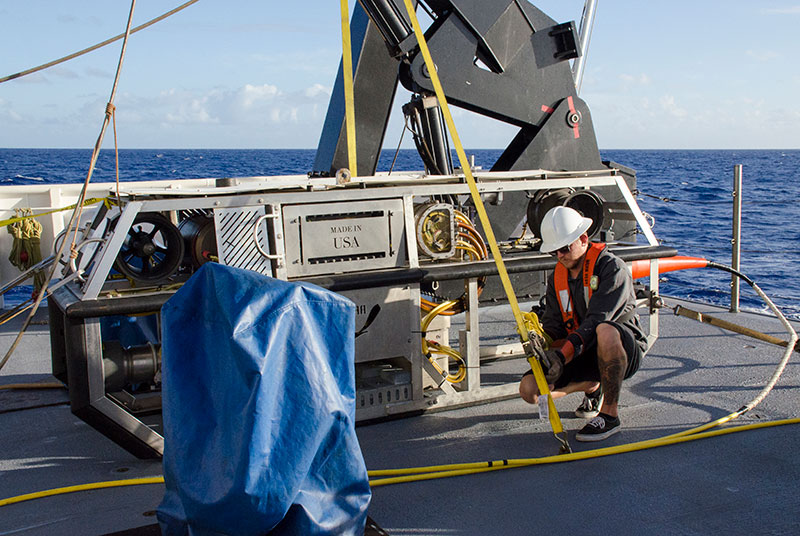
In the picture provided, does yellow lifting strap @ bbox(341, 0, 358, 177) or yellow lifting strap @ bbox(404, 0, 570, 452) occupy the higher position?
yellow lifting strap @ bbox(341, 0, 358, 177)

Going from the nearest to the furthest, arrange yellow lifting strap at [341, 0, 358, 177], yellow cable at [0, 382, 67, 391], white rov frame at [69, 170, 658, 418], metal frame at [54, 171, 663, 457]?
metal frame at [54, 171, 663, 457]
white rov frame at [69, 170, 658, 418]
yellow lifting strap at [341, 0, 358, 177]
yellow cable at [0, 382, 67, 391]

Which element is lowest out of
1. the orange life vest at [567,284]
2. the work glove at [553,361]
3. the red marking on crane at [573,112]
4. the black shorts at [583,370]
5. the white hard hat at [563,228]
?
the black shorts at [583,370]

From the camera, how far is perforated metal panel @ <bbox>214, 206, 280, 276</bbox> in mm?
4172

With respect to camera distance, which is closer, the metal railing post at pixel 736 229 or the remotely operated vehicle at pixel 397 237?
the remotely operated vehicle at pixel 397 237

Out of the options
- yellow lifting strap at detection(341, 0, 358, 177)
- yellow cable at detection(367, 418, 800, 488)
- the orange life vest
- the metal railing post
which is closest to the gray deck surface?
yellow cable at detection(367, 418, 800, 488)

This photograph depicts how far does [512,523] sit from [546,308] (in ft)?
5.57

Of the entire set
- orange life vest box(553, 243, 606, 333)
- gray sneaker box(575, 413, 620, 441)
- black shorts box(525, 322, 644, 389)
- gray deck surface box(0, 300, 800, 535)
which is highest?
orange life vest box(553, 243, 606, 333)

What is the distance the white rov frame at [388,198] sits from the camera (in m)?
3.97

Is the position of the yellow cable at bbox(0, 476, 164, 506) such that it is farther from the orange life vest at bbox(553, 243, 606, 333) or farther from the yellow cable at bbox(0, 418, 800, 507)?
the orange life vest at bbox(553, 243, 606, 333)

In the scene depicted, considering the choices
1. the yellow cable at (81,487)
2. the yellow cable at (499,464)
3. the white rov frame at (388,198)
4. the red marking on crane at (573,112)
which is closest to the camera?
the yellow cable at (81,487)

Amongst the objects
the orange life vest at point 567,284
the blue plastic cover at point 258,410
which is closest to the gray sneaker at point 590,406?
the orange life vest at point 567,284

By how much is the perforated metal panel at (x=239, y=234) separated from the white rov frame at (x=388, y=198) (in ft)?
0.11

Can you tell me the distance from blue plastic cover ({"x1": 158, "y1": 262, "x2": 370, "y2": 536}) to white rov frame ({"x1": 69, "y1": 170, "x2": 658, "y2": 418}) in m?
1.28

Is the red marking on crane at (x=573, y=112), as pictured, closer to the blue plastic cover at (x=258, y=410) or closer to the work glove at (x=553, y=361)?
the work glove at (x=553, y=361)
